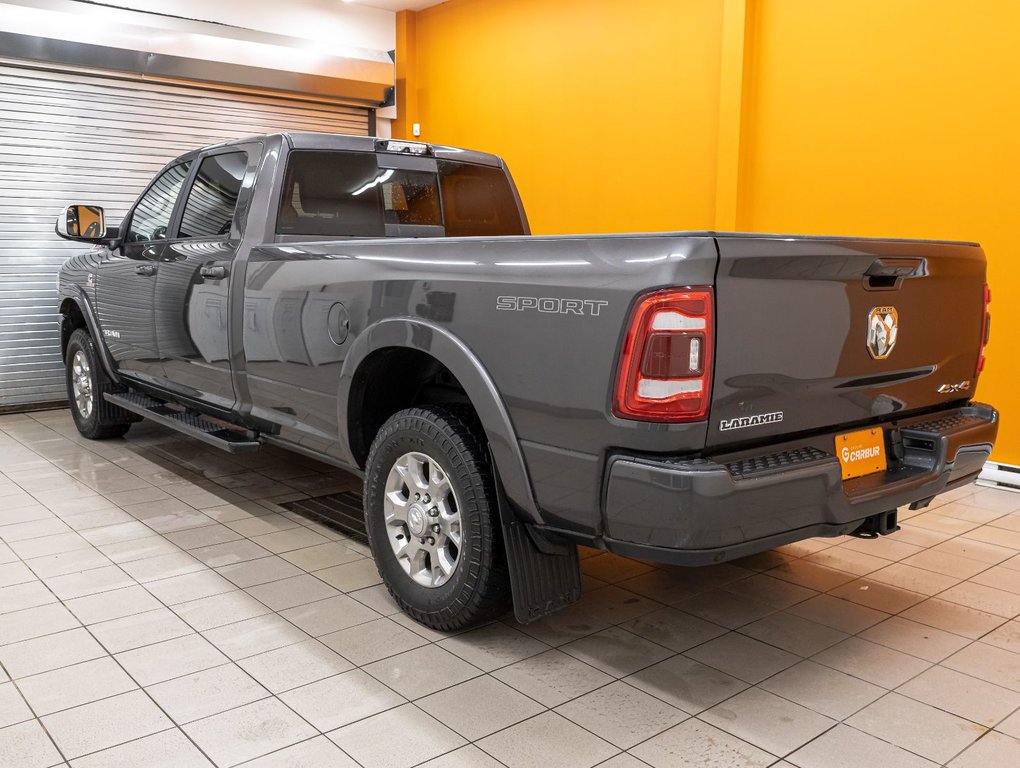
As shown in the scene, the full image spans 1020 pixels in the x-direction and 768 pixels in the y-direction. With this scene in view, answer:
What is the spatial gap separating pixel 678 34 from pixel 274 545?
473 cm

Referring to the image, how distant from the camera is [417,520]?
2922 millimetres

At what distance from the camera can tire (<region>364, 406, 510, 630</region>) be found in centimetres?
270

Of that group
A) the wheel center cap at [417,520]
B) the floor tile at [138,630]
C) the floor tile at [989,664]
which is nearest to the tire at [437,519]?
the wheel center cap at [417,520]

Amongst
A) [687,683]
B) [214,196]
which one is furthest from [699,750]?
[214,196]

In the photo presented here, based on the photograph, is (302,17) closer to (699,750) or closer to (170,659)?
(170,659)

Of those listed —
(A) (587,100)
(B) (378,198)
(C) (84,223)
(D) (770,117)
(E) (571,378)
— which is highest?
(A) (587,100)

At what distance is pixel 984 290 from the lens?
9.92 ft

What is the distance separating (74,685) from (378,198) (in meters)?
2.36

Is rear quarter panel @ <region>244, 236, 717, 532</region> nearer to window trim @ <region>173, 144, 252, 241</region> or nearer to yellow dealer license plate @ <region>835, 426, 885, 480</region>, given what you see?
yellow dealer license plate @ <region>835, 426, 885, 480</region>

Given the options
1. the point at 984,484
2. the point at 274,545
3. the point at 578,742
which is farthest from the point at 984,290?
the point at 274,545

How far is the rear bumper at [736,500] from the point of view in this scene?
214 cm

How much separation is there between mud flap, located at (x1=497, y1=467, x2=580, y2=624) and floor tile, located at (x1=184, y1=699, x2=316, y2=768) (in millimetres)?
697

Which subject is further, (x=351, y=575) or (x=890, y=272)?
(x=351, y=575)

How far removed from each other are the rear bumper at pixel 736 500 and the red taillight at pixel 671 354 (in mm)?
141
